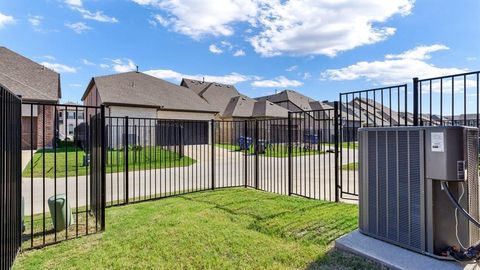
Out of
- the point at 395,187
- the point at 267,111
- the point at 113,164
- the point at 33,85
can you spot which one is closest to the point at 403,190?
the point at 395,187

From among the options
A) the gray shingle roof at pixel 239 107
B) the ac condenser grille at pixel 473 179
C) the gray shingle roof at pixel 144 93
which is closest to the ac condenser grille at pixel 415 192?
the ac condenser grille at pixel 473 179

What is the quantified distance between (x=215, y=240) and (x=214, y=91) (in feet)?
99.7

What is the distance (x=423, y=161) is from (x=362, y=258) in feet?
4.10

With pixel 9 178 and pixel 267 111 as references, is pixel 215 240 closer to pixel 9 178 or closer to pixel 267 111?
pixel 9 178

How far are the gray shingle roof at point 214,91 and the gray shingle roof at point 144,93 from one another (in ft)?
13.3

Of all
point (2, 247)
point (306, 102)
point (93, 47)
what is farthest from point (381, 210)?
point (306, 102)

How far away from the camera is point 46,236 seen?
4254 millimetres

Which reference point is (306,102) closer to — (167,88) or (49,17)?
(167,88)

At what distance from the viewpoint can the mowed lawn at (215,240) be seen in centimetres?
318

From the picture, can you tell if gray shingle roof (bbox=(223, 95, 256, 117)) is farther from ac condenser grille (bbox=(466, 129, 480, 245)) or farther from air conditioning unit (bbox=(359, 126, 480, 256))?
ac condenser grille (bbox=(466, 129, 480, 245))

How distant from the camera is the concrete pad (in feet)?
8.52

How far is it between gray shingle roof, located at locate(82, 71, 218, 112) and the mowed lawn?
17.0 meters

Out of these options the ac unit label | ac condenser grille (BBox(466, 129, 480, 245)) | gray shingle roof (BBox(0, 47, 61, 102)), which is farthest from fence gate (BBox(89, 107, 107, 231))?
gray shingle roof (BBox(0, 47, 61, 102))

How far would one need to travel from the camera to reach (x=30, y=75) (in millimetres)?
20156
